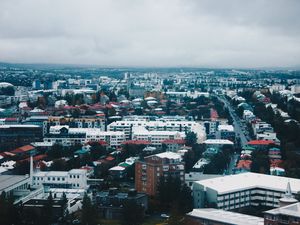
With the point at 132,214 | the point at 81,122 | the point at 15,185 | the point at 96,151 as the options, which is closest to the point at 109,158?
the point at 96,151

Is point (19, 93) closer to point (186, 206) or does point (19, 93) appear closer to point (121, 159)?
point (121, 159)

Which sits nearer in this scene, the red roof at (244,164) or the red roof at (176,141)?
the red roof at (244,164)

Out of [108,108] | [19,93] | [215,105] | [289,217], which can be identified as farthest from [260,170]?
[19,93]

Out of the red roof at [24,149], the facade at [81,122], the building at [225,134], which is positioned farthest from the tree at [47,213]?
the facade at [81,122]

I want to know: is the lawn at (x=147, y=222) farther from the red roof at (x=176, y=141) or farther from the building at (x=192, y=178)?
the red roof at (x=176, y=141)

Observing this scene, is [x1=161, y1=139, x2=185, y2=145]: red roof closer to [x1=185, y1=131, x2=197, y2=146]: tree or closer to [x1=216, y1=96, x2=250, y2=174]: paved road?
[x1=185, y1=131, x2=197, y2=146]: tree

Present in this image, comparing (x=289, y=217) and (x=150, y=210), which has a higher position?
(x=289, y=217)
